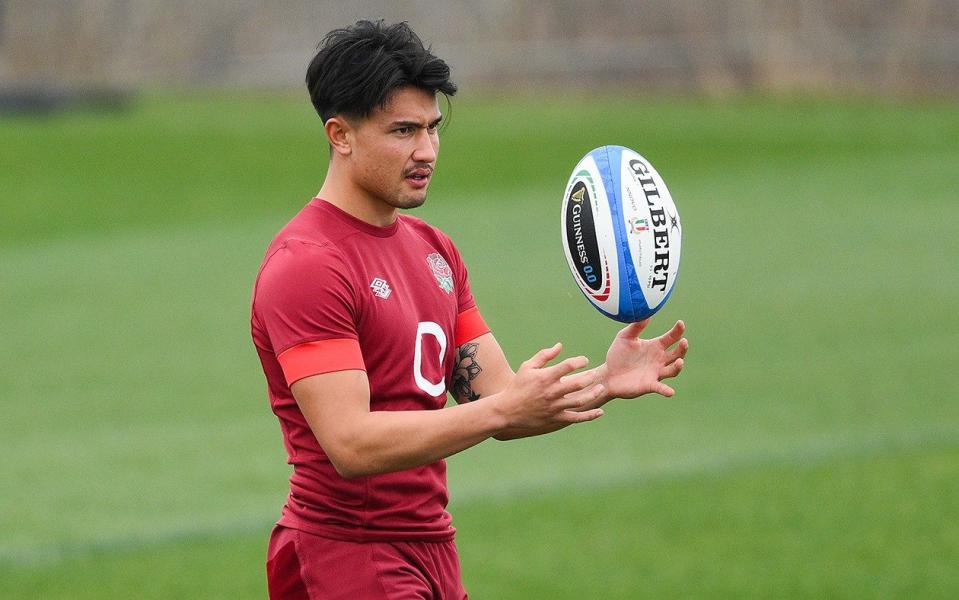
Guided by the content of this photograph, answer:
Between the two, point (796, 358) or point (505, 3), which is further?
point (505, 3)

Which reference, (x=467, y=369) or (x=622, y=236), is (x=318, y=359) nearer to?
(x=467, y=369)

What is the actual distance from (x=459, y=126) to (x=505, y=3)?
7.50 m

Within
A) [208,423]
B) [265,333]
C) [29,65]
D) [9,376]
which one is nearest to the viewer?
[265,333]

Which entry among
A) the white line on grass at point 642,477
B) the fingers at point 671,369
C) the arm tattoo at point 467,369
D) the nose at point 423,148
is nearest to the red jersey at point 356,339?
the arm tattoo at point 467,369

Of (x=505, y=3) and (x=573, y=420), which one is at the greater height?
(x=505, y=3)

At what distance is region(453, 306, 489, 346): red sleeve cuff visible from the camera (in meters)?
5.90

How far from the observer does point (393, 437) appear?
490cm

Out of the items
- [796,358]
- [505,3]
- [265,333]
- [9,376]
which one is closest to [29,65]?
[505,3]

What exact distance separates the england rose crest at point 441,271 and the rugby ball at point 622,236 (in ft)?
1.61

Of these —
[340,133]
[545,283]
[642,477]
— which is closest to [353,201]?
[340,133]

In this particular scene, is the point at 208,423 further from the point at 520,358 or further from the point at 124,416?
the point at 520,358

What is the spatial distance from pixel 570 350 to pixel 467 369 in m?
10.6

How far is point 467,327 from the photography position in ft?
19.4

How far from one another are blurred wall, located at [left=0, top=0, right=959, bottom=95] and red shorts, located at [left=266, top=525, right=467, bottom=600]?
33.3 metres
